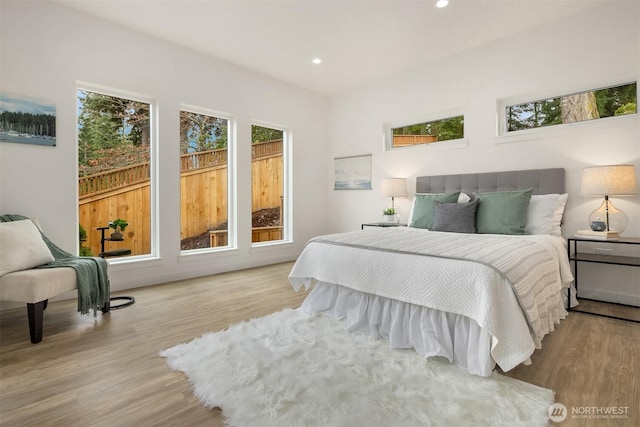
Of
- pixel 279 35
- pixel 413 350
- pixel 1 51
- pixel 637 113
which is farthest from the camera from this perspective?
pixel 279 35

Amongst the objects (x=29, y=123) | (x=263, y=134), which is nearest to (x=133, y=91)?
(x=29, y=123)

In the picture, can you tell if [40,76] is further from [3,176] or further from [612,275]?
[612,275]

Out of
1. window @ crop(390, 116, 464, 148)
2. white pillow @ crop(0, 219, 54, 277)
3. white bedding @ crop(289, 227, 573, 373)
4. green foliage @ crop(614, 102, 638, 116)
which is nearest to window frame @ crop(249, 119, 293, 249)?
window @ crop(390, 116, 464, 148)

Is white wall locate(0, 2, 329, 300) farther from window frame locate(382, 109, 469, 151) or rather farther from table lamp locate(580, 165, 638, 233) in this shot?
table lamp locate(580, 165, 638, 233)

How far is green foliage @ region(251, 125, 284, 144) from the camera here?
16.6 ft

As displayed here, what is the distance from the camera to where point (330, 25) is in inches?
140

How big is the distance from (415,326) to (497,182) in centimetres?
255

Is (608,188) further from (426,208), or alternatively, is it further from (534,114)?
(426,208)

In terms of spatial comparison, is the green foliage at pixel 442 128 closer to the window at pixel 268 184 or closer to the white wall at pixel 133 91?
the white wall at pixel 133 91

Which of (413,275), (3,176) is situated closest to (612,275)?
(413,275)

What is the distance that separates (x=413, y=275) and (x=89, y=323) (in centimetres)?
263

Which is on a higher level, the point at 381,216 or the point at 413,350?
the point at 381,216

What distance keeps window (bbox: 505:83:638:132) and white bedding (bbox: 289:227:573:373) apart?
5.28 feet

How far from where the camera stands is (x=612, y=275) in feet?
10.6
